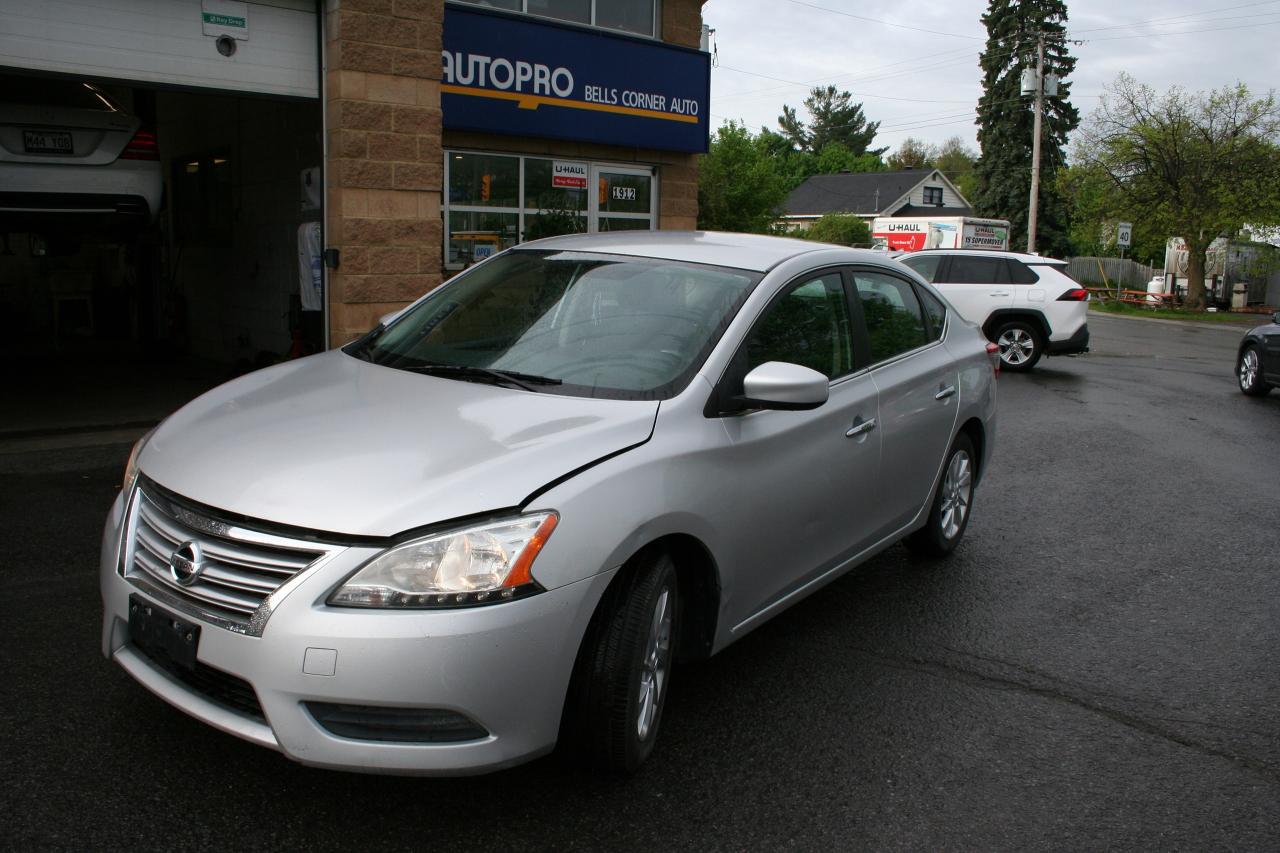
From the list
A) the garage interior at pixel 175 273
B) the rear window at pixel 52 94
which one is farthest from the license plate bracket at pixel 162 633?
the rear window at pixel 52 94

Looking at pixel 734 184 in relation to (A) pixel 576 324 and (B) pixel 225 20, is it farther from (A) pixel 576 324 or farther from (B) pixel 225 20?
(A) pixel 576 324

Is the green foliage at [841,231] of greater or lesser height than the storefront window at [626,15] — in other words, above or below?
below

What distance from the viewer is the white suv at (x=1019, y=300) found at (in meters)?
15.9

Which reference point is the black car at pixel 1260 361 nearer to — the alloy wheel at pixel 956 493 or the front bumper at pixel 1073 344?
the front bumper at pixel 1073 344

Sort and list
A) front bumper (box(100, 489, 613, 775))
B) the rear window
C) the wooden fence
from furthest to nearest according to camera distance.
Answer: the wooden fence, the rear window, front bumper (box(100, 489, 613, 775))

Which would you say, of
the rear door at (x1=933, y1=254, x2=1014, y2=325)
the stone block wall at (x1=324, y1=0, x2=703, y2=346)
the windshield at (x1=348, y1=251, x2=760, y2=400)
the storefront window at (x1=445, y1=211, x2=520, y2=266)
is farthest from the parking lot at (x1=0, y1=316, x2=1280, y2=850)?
the rear door at (x1=933, y1=254, x2=1014, y2=325)

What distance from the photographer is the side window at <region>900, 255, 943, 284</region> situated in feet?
54.9

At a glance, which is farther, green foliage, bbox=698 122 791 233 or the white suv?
green foliage, bbox=698 122 791 233

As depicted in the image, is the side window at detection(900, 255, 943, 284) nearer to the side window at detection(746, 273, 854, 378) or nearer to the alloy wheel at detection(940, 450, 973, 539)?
the alloy wheel at detection(940, 450, 973, 539)

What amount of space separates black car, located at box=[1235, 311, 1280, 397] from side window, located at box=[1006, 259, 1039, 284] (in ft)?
9.76

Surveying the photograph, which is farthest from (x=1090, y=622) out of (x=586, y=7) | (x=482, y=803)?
(x=586, y=7)

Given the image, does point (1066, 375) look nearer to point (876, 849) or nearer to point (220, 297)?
point (220, 297)

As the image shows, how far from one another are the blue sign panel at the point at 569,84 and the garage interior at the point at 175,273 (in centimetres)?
187

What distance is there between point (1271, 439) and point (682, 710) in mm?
9182
